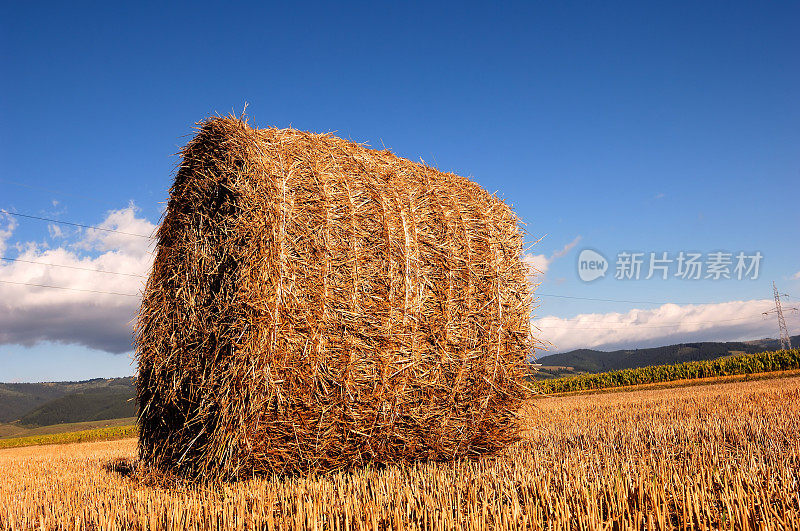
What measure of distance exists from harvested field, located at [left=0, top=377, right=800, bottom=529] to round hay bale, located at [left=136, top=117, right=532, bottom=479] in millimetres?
415

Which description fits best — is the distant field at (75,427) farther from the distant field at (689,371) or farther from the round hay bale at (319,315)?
the round hay bale at (319,315)

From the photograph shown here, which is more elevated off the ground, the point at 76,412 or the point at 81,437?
the point at 81,437

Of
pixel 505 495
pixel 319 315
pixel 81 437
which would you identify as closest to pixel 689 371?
pixel 505 495

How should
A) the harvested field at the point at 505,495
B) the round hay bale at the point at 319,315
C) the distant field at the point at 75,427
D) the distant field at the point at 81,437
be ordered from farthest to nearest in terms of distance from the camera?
the distant field at the point at 75,427 → the distant field at the point at 81,437 → the round hay bale at the point at 319,315 → the harvested field at the point at 505,495

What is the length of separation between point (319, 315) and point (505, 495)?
93.6 inches

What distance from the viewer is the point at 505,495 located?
4.55 metres

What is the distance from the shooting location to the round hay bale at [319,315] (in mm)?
5402

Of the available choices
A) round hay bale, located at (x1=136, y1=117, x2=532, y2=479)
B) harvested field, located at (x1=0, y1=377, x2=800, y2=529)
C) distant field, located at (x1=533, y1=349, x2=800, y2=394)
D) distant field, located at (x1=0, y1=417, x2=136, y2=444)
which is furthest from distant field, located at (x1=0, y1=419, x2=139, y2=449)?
distant field, located at (x1=0, y1=417, x2=136, y2=444)

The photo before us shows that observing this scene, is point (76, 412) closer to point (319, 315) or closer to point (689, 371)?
point (689, 371)

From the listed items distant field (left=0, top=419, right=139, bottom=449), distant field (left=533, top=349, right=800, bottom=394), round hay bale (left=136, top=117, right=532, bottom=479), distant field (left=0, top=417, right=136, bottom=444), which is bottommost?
distant field (left=0, top=417, right=136, bottom=444)

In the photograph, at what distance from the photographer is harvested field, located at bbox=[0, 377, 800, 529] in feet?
12.3

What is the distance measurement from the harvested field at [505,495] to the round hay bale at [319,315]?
1.36ft

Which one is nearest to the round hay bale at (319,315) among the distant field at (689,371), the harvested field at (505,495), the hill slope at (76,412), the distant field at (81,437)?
the harvested field at (505,495)

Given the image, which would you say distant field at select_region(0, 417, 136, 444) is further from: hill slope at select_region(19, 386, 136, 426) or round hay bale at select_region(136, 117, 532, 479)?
round hay bale at select_region(136, 117, 532, 479)
